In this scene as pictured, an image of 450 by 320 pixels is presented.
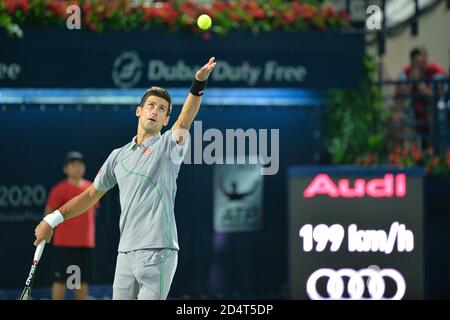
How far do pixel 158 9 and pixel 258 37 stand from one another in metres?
1.07

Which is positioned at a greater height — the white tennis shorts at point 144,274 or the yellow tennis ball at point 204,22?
the yellow tennis ball at point 204,22

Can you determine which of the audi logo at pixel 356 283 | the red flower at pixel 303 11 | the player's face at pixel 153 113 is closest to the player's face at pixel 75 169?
the audi logo at pixel 356 283

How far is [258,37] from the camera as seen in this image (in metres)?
12.7

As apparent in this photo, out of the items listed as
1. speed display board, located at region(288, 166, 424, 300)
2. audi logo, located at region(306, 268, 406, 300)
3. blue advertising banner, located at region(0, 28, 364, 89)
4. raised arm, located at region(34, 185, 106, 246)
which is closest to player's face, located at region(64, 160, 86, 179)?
blue advertising banner, located at region(0, 28, 364, 89)

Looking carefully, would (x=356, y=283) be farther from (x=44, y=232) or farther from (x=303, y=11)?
(x=44, y=232)

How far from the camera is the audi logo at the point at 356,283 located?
11195 mm

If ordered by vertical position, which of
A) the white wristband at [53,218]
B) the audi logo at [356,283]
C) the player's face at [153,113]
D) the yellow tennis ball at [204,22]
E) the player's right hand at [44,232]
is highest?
the yellow tennis ball at [204,22]

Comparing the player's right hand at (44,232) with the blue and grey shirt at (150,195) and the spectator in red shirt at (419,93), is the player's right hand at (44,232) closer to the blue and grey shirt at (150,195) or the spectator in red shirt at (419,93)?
the blue and grey shirt at (150,195)

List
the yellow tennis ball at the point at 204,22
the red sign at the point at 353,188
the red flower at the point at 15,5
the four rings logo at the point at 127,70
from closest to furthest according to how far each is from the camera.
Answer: the red sign at the point at 353,188, the yellow tennis ball at the point at 204,22, the red flower at the point at 15,5, the four rings logo at the point at 127,70

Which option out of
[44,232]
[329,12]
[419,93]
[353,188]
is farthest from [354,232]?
[44,232]

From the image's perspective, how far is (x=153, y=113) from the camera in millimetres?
8008
